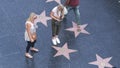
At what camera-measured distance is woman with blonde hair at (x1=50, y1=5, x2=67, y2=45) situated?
31.7ft

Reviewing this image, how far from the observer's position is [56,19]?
9.73 meters

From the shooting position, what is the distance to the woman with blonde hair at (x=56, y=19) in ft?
31.7

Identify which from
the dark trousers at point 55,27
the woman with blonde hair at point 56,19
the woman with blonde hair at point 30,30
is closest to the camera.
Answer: the woman with blonde hair at point 30,30

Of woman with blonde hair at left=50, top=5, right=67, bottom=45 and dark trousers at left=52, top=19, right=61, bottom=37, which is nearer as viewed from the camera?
woman with blonde hair at left=50, top=5, right=67, bottom=45

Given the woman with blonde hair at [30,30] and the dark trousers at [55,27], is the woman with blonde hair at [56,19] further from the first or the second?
the woman with blonde hair at [30,30]

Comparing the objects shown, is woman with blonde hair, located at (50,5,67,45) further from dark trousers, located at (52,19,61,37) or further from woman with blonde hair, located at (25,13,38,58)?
woman with blonde hair, located at (25,13,38,58)

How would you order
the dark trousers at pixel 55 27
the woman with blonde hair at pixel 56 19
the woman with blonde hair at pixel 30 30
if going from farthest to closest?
the dark trousers at pixel 55 27 → the woman with blonde hair at pixel 56 19 → the woman with blonde hair at pixel 30 30

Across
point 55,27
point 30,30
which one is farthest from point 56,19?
point 30,30

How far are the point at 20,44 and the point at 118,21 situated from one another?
11.1ft

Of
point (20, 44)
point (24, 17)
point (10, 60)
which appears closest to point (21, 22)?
point (24, 17)

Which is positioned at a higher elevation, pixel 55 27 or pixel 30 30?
pixel 30 30

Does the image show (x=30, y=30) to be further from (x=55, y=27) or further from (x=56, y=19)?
(x=55, y=27)

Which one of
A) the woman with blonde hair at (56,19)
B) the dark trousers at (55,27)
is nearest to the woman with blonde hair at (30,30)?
the woman with blonde hair at (56,19)

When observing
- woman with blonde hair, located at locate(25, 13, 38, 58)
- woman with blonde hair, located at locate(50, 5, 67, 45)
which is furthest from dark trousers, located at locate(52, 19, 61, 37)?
woman with blonde hair, located at locate(25, 13, 38, 58)
